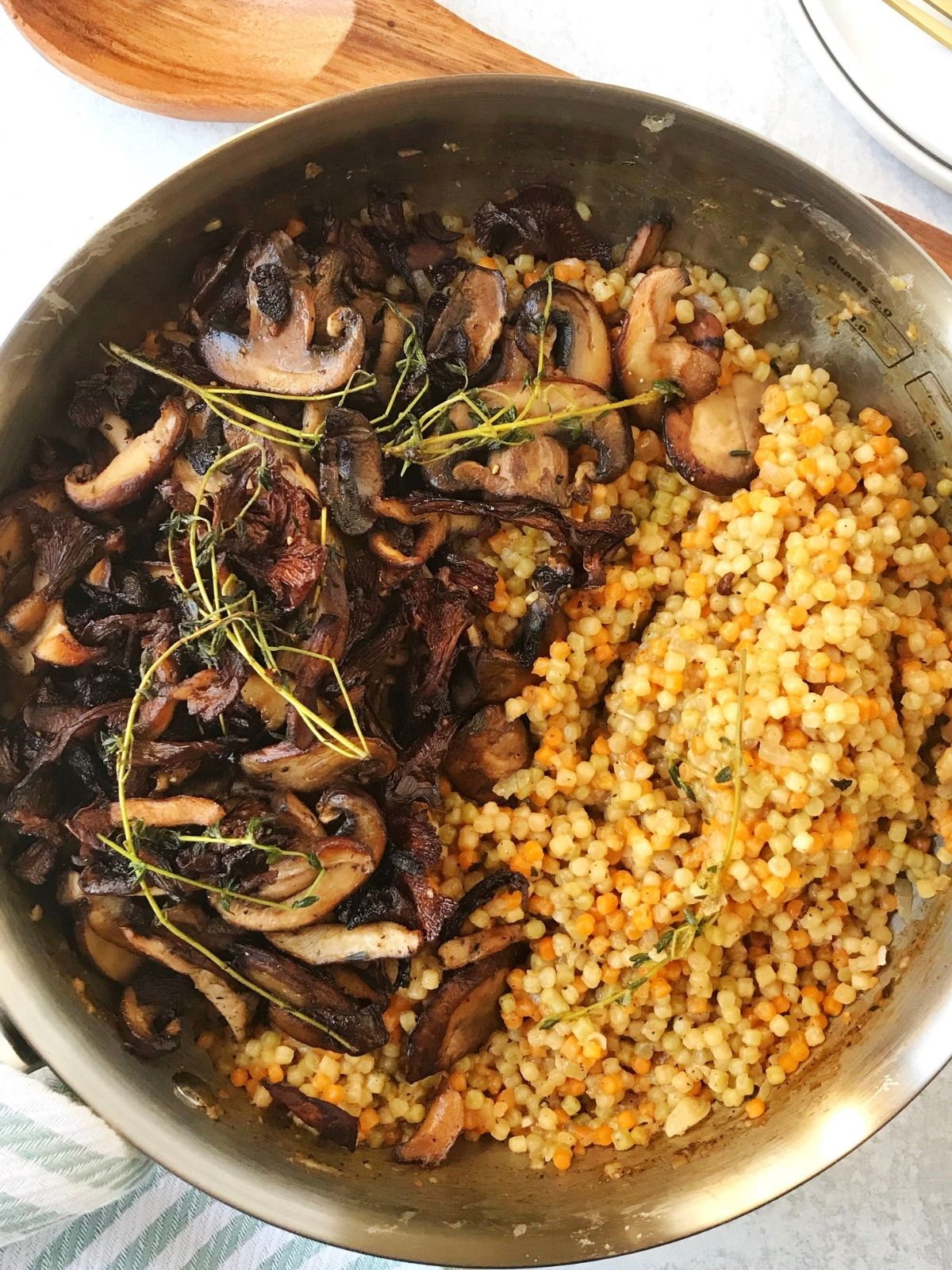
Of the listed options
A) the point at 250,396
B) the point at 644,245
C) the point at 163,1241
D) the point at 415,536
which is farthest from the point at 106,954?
the point at 644,245

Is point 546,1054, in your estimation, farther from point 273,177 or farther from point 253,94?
point 253,94

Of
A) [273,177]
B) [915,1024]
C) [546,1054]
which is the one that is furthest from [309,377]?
[915,1024]

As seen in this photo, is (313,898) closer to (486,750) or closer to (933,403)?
(486,750)

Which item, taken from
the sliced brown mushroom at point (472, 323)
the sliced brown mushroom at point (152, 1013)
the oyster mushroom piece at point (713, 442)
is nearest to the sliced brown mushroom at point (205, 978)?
the sliced brown mushroom at point (152, 1013)

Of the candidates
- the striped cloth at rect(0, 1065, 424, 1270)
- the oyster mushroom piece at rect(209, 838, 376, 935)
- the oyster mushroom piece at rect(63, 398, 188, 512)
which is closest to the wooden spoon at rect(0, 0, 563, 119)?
the oyster mushroom piece at rect(63, 398, 188, 512)

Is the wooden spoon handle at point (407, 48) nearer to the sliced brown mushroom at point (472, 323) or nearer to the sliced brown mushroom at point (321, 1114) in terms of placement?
the sliced brown mushroom at point (472, 323)

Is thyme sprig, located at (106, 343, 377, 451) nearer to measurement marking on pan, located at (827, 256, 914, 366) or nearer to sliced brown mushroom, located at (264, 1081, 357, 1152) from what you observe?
measurement marking on pan, located at (827, 256, 914, 366)
